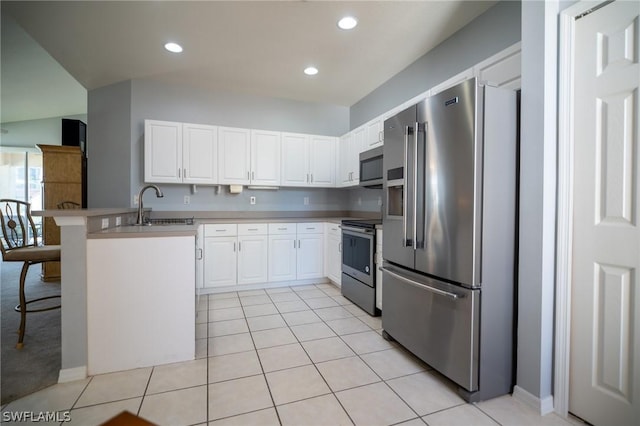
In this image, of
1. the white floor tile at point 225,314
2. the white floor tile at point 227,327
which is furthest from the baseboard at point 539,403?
the white floor tile at point 225,314

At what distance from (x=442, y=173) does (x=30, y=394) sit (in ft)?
9.03

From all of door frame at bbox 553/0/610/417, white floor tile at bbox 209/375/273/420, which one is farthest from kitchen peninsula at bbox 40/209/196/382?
door frame at bbox 553/0/610/417

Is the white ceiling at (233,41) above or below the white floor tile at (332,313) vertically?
above

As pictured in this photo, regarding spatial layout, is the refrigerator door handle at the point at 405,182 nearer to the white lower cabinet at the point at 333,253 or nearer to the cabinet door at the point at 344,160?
the white lower cabinet at the point at 333,253

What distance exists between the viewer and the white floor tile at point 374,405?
1542 millimetres

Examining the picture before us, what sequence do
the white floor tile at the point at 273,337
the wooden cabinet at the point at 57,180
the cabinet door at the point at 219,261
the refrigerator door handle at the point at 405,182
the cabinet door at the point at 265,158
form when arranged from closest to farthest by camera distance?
the refrigerator door handle at the point at 405,182, the white floor tile at the point at 273,337, the cabinet door at the point at 219,261, the cabinet door at the point at 265,158, the wooden cabinet at the point at 57,180

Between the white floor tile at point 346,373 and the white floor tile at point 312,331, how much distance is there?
412 millimetres

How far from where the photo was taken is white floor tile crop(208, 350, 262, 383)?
76.3 inches

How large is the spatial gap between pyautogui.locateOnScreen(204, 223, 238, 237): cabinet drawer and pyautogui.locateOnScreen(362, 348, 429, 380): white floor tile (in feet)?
7.36

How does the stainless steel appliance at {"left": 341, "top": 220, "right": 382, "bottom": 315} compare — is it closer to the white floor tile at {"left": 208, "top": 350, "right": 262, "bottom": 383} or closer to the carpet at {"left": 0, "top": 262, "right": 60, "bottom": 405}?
the white floor tile at {"left": 208, "top": 350, "right": 262, "bottom": 383}

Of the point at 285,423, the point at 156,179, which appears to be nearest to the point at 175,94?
the point at 156,179

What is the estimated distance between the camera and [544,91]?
1611 millimetres

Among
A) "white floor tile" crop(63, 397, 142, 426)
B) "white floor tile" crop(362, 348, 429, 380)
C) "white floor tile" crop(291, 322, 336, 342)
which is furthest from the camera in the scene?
"white floor tile" crop(291, 322, 336, 342)

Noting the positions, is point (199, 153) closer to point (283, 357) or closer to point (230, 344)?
point (230, 344)
